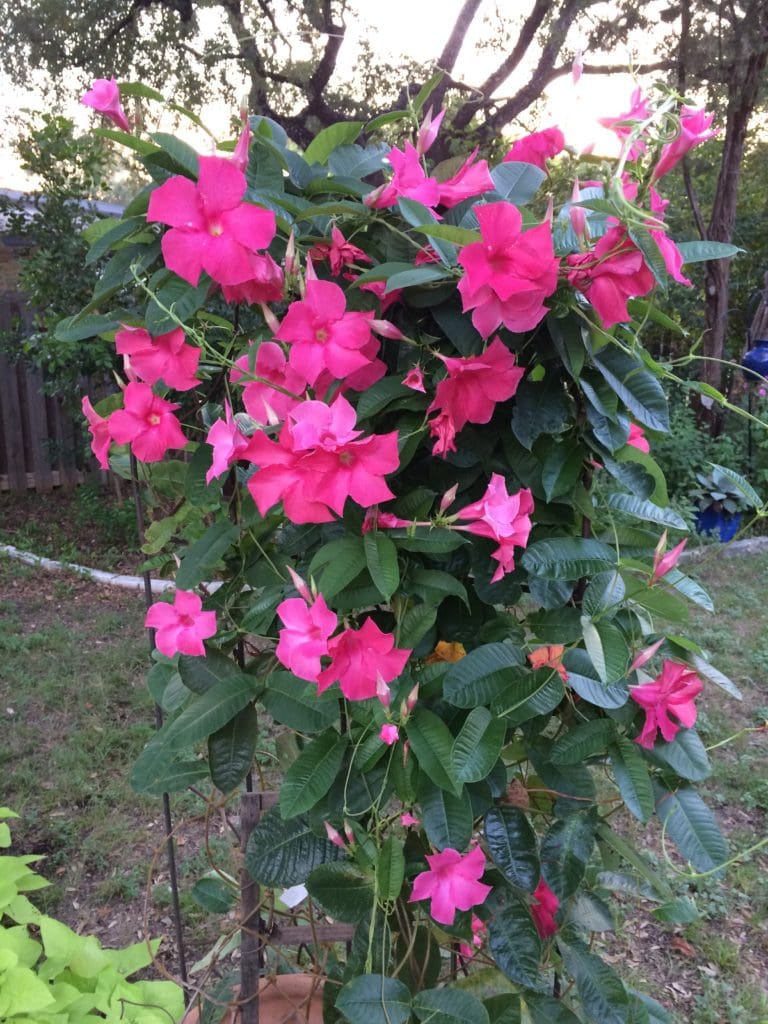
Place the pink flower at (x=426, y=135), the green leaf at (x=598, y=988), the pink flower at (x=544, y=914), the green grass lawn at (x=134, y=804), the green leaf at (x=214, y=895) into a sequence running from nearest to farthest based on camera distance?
1. the pink flower at (x=426, y=135)
2. the green leaf at (x=598, y=988)
3. the pink flower at (x=544, y=914)
4. the green leaf at (x=214, y=895)
5. the green grass lawn at (x=134, y=804)

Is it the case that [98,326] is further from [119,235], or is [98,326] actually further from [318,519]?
[318,519]

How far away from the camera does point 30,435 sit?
21.3 ft

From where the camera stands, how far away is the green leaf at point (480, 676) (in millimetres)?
910

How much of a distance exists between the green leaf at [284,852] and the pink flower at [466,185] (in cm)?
84

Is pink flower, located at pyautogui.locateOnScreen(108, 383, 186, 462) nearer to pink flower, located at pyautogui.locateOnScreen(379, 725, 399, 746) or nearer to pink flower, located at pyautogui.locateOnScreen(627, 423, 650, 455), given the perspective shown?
pink flower, located at pyautogui.locateOnScreen(379, 725, 399, 746)

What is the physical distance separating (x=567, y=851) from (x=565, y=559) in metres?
0.39

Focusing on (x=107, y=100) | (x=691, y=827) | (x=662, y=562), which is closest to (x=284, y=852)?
(x=691, y=827)

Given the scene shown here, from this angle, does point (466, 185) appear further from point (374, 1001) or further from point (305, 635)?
point (374, 1001)

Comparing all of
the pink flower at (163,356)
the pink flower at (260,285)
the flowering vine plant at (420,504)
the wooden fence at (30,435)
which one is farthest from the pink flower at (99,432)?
the wooden fence at (30,435)

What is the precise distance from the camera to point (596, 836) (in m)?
1.14

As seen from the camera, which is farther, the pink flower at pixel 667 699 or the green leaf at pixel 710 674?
the green leaf at pixel 710 674

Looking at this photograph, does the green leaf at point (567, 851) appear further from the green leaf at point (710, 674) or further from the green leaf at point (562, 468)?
the green leaf at point (562, 468)

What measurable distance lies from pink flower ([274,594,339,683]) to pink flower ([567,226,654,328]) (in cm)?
41

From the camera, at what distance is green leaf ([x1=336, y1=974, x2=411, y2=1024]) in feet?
3.32
